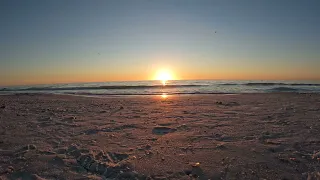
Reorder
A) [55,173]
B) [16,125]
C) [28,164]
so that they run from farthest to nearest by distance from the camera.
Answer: [16,125] < [28,164] < [55,173]

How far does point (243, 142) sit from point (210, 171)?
186 centimetres

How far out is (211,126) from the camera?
286 inches

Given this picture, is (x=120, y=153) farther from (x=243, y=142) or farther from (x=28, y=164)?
(x=243, y=142)

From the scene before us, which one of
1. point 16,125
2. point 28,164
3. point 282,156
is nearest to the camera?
point 28,164

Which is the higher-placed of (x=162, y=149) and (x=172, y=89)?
(x=172, y=89)

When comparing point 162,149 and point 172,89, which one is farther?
point 172,89

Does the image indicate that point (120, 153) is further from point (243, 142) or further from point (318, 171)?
point (318, 171)

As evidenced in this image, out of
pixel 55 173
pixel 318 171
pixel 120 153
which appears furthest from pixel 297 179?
pixel 55 173

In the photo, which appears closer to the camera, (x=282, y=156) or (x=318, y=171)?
(x=318, y=171)

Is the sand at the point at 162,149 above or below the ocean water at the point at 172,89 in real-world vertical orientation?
below

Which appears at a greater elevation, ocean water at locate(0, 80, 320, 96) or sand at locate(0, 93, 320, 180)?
ocean water at locate(0, 80, 320, 96)

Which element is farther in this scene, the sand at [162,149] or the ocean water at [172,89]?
the ocean water at [172,89]

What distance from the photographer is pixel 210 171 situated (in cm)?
404

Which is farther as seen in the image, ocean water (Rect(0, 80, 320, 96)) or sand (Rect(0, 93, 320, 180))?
ocean water (Rect(0, 80, 320, 96))
